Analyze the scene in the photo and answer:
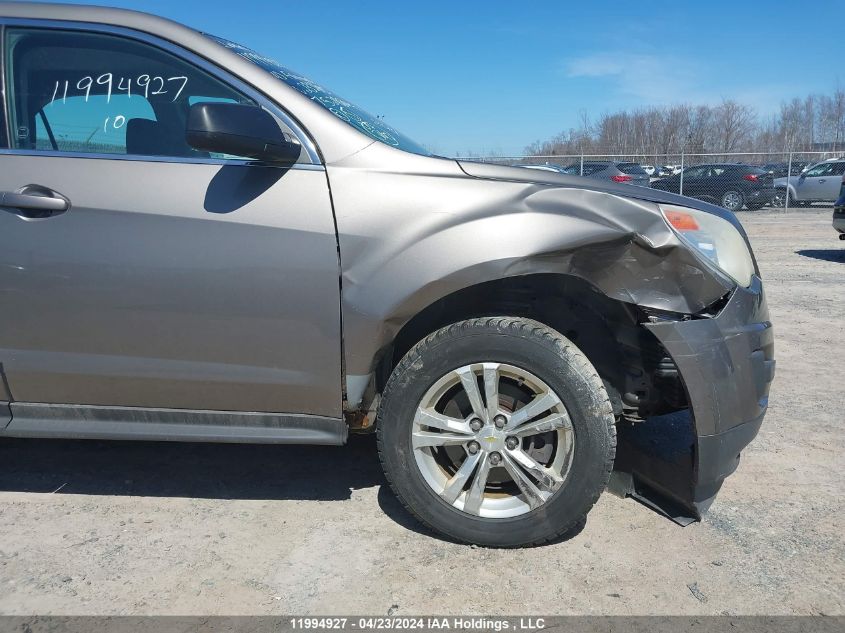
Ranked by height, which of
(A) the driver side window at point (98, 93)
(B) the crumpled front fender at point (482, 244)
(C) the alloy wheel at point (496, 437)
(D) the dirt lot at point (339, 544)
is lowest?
(D) the dirt lot at point (339, 544)

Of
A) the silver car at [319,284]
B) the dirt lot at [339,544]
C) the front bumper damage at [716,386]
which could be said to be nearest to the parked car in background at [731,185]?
the dirt lot at [339,544]

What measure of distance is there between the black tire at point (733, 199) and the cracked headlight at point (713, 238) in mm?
19778

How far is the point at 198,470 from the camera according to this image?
3221 mm

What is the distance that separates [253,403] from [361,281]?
2.14 ft

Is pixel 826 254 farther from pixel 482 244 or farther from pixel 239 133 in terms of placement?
pixel 239 133

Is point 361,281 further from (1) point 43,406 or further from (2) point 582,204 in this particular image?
(1) point 43,406

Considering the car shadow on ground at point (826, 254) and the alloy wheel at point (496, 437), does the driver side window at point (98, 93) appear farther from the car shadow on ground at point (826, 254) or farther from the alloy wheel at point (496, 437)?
the car shadow on ground at point (826, 254)

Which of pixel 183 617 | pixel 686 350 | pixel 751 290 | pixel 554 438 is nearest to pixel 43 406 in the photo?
pixel 183 617

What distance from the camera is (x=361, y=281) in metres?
2.35

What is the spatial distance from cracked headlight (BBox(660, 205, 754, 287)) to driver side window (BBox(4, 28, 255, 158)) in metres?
1.71

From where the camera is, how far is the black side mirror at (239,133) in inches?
87.3

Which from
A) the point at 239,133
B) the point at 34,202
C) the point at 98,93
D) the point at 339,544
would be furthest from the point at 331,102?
the point at 339,544

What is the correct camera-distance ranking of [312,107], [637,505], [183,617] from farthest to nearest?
[637,505], [312,107], [183,617]

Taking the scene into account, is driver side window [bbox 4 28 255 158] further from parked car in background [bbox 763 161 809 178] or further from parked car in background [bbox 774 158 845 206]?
parked car in background [bbox 763 161 809 178]
